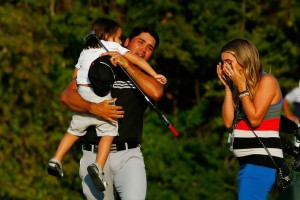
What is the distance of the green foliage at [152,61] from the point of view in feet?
39.5

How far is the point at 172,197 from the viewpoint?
1207 cm

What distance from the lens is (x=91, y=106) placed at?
19.0 feet

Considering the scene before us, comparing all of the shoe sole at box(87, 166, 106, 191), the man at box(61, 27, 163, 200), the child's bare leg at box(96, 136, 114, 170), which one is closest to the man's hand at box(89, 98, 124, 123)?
the man at box(61, 27, 163, 200)

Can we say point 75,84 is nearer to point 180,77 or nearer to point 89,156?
point 89,156

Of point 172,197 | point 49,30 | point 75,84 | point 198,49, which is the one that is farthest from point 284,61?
point 75,84

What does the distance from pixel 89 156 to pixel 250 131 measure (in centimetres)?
116

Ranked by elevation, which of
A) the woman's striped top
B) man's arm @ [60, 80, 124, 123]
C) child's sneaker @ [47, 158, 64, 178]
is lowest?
child's sneaker @ [47, 158, 64, 178]

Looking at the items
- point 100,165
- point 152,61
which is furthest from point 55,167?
point 152,61

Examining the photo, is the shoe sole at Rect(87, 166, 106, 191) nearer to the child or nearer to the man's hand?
the child

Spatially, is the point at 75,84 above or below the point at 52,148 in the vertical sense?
above

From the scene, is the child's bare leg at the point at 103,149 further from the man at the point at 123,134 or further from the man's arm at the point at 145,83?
the man's arm at the point at 145,83

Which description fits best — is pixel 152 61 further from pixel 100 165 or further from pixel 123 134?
pixel 100 165

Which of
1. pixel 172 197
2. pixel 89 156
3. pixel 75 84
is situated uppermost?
pixel 75 84

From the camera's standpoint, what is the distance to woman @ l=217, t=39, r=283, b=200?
541 centimetres
